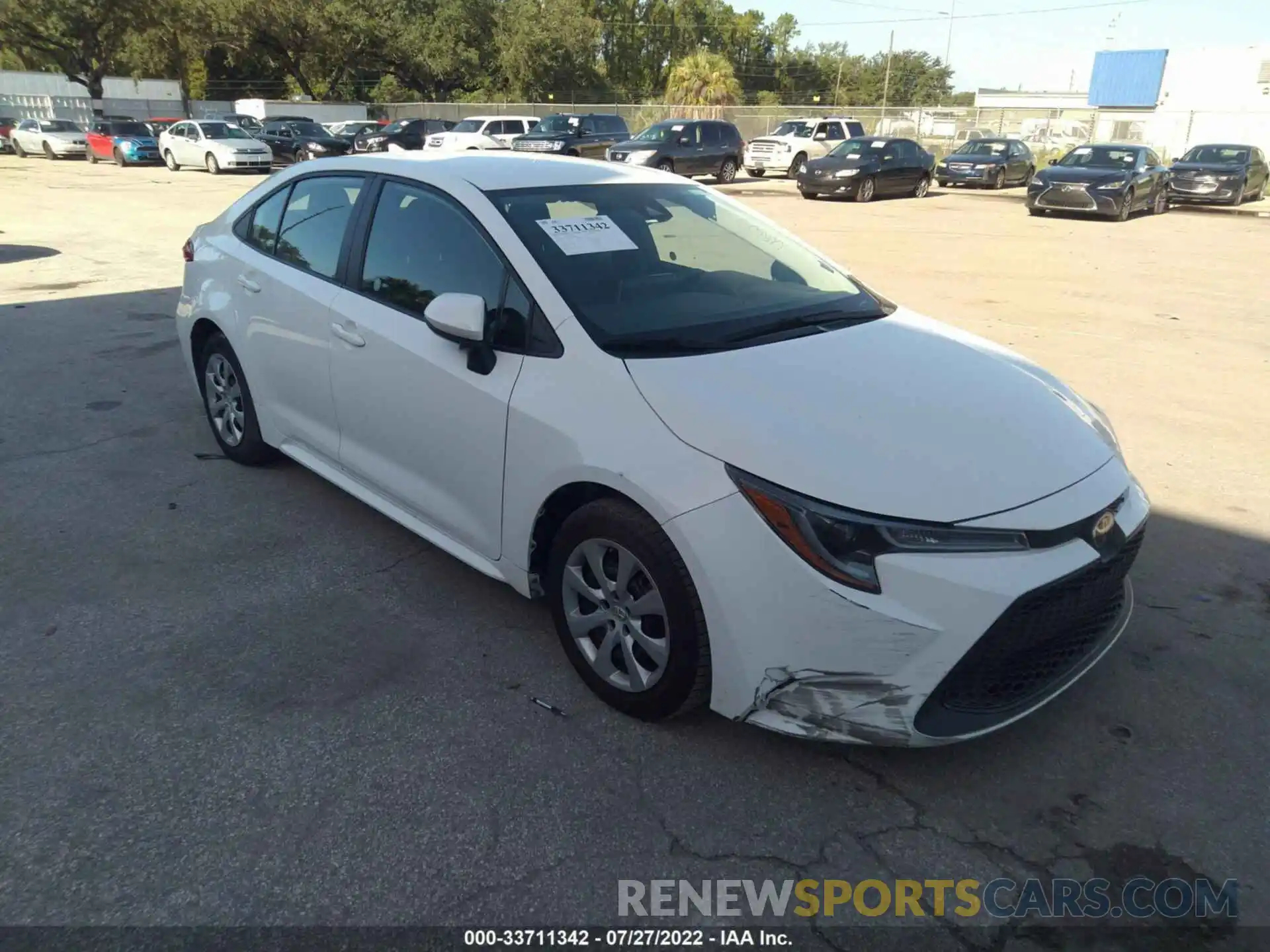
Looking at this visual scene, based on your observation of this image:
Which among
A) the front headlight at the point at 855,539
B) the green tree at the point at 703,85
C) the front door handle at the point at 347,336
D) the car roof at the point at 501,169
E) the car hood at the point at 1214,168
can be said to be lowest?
the front headlight at the point at 855,539

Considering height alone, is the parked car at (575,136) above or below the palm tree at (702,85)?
below

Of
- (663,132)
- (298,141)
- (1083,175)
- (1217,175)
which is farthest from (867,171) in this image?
(298,141)

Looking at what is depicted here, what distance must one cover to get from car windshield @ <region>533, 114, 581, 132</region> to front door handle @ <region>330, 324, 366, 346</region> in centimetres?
2664

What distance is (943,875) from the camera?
2.48 metres

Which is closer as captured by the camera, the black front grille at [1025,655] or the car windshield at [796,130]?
the black front grille at [1025,655]

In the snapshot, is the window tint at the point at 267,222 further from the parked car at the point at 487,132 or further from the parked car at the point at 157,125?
the parked car at the point at 157,125

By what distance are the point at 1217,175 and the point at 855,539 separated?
25.3 meters

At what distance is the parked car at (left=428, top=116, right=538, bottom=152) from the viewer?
29828mm

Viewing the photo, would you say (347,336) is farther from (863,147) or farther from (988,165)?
(988,165)

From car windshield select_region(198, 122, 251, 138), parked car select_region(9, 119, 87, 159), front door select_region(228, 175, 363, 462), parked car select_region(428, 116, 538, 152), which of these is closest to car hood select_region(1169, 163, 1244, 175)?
parked car select_region(428, 116, 538, 152)

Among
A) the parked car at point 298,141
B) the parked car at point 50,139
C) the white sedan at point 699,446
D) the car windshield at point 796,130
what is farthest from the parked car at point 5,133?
the white sedan at point 699,446

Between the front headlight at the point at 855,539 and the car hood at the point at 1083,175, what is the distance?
771 inches

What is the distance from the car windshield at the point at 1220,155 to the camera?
23.4m

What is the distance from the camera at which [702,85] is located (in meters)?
52.8
